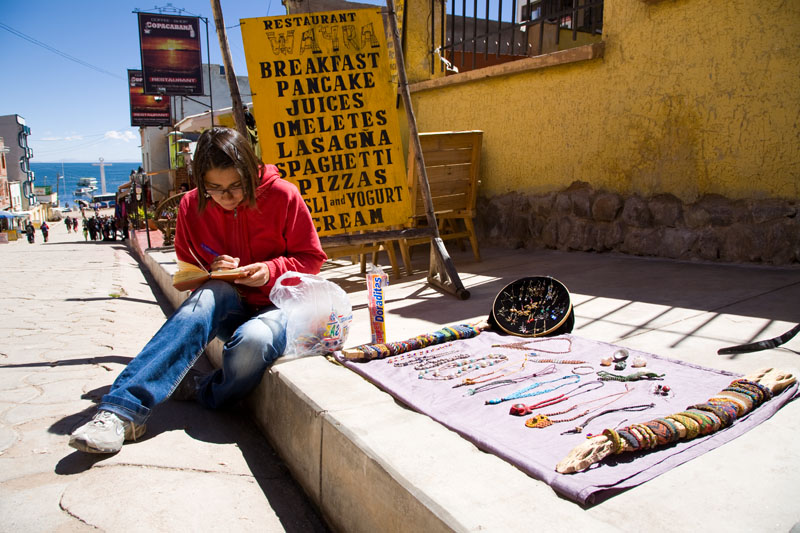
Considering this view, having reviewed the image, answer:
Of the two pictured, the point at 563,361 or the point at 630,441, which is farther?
the point at 563,361

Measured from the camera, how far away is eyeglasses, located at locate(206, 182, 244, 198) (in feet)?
8.01

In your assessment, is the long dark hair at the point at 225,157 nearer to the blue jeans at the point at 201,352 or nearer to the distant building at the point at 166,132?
the blue jeans at the point at 201,352

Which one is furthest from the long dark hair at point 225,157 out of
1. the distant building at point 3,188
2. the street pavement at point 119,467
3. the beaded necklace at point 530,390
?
the distant building at point 3,188

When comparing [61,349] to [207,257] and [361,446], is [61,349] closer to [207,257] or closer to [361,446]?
[207,257]

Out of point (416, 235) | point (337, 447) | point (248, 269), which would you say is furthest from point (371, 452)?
point (416, 235)

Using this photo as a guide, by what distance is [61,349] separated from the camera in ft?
12.1

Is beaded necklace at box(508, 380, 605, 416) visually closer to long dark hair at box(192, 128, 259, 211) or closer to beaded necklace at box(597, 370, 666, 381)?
beaded necklace at box(597, 370, 666, 381)

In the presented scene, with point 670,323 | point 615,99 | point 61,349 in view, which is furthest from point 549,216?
point 61,349

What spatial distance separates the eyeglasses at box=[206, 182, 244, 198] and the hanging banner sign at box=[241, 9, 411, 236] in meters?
1.71

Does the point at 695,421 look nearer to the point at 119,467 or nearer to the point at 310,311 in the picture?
the point at 310,311

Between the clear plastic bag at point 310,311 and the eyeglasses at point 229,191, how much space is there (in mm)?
424

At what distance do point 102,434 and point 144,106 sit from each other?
106ft

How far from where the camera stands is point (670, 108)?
4340 millimetres

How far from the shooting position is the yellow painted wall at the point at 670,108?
3.74 meters
